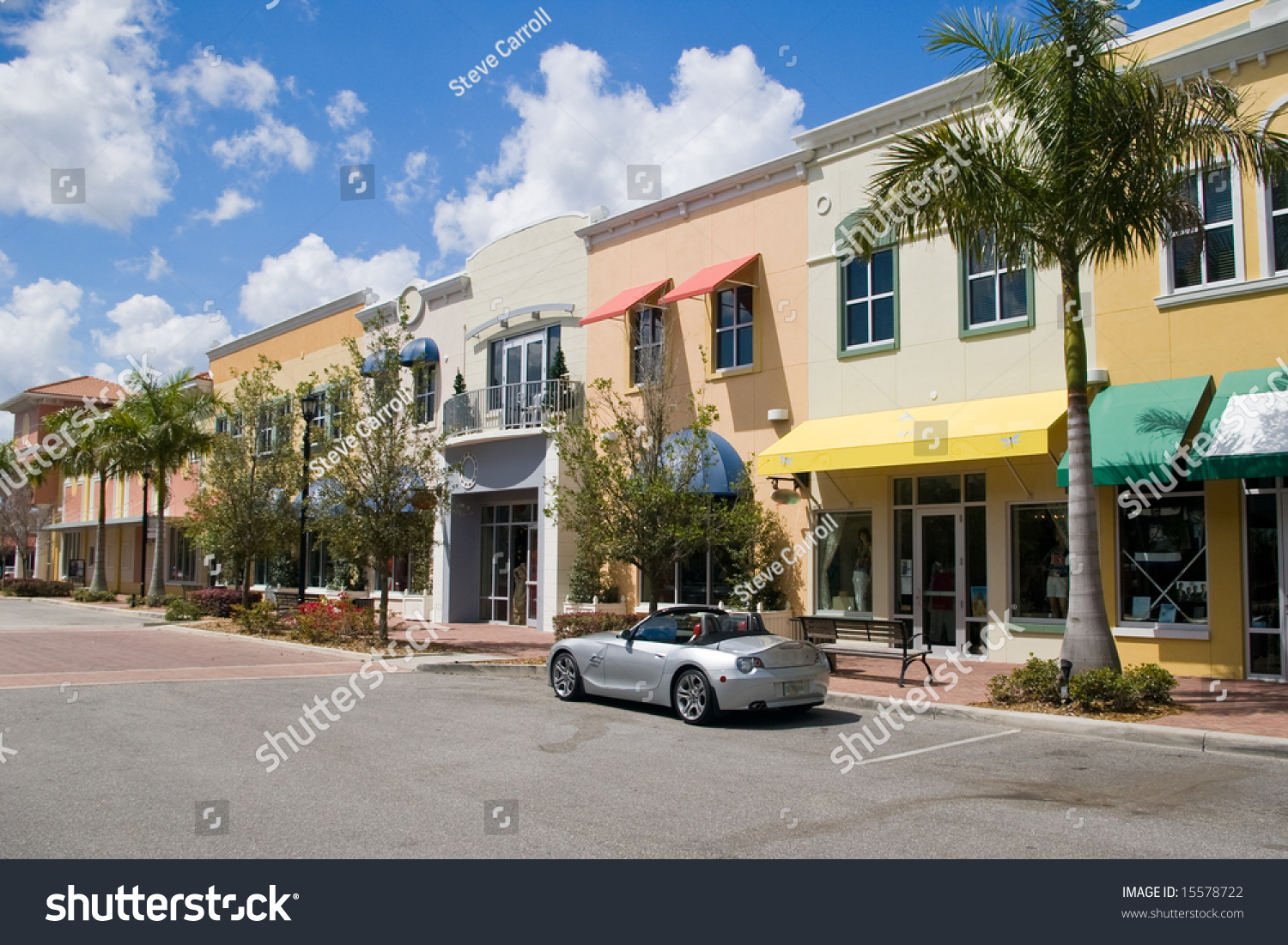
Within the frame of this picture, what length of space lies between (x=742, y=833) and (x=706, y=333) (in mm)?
15129

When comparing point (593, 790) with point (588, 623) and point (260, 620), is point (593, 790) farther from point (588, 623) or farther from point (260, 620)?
point (260, 620)

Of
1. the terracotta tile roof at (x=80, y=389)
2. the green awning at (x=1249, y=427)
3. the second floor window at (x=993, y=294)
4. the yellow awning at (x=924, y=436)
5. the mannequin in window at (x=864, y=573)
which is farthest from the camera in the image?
the terracotta tile roof at (x=80, y=389)

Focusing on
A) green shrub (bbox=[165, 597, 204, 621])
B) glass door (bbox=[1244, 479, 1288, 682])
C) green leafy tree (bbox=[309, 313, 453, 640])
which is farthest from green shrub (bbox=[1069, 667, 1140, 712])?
green shrub (bbox=[165, 597, 204, 621])

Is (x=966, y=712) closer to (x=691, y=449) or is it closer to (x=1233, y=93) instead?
(x=691, y=449)

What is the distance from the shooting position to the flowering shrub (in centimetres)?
2067

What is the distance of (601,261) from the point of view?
2353 cm

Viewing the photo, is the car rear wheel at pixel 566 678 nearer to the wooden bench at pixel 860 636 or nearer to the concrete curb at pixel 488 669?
the concrete curb at pixel 488 669

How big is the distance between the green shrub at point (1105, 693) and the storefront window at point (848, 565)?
660cm

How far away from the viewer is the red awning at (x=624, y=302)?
2144 centimetres

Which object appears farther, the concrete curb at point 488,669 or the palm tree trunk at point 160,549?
the palm tree trunk at point 160,549

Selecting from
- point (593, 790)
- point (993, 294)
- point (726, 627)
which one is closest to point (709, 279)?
point (993, 294)

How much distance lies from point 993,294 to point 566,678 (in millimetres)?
9282

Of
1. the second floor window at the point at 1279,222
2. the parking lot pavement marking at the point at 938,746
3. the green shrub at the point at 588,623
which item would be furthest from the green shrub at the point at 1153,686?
the green shrub at the point at 588,623

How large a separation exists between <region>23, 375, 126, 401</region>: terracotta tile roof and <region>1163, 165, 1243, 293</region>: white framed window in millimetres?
52208
